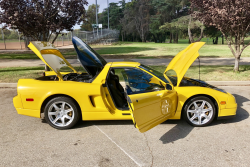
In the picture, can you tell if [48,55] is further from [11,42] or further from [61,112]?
[11,42]

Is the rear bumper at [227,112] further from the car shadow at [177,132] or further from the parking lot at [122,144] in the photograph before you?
the car shadow at [177,132]

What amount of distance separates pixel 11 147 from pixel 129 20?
205 feet

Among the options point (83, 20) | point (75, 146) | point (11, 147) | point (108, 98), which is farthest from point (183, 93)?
point (83, 20)

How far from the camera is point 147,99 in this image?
11.0 feet

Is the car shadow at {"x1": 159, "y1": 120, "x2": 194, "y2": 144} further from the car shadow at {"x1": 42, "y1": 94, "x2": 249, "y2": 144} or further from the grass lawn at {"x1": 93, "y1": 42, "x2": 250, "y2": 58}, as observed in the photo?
the grass lawn at {"x1": 93, "y1": 42, "x2": 250, "y2": 58}

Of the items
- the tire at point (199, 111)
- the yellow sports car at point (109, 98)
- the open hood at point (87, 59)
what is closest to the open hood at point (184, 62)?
the yellow sports car at point (109, 98)

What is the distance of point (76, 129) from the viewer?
4000 mm

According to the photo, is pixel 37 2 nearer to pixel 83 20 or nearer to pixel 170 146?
pixel 83 20

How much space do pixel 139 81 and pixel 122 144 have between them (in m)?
1.26

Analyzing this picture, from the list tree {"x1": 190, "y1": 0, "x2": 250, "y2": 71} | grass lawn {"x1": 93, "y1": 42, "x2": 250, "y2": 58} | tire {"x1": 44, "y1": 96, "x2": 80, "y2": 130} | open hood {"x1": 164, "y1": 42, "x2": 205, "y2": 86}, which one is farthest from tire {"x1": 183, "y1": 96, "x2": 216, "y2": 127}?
grass lawn {"x1": 93, "y1": 42, "x2": 250, "y2": 58}

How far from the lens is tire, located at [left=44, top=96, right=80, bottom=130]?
387cm

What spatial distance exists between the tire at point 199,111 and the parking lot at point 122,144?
16 centimetres

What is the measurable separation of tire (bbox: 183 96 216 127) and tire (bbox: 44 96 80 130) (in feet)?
7.17

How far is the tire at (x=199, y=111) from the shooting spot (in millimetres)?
3939
